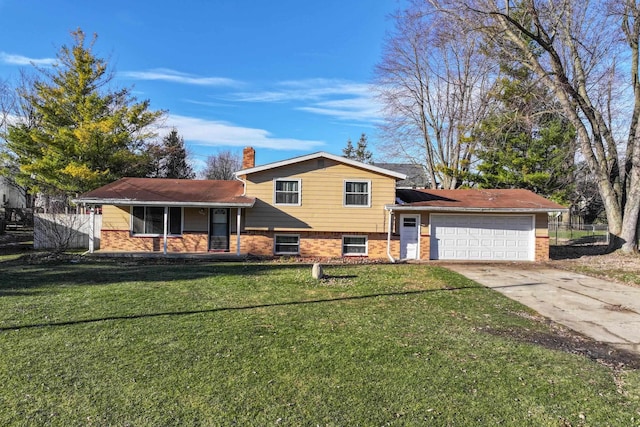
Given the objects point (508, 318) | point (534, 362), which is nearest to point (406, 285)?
point (508, 318)

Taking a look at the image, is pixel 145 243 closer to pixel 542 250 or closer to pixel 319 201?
pixel 319 201

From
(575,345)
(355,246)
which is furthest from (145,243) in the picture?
(575,345)

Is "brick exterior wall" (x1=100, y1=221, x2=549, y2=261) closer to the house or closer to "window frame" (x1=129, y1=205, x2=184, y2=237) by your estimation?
the house

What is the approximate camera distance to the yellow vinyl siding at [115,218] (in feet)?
55.4

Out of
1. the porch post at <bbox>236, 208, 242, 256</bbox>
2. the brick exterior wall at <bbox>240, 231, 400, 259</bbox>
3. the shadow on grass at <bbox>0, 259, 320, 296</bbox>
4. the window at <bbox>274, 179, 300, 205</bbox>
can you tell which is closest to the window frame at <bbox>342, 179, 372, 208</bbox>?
the brick exterior wall at <bbox>240, 231, 400, 259</bbox>

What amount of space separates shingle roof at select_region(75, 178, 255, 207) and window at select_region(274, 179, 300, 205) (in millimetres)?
1058

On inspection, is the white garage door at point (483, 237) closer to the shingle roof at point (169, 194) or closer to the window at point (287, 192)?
the window at point (287, 192)

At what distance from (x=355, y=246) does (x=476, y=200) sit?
5.51 m

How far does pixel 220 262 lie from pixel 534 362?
37.1ft

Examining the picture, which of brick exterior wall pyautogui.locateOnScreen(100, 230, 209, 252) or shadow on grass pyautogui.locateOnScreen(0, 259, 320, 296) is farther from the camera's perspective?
brick exterior wall pyautogui.locateOnScreen(100, 230, 209, 252)

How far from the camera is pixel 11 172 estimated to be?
26188 millimetres

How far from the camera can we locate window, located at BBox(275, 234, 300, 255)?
1669 centimetres

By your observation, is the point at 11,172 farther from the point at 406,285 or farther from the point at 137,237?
the point at 406,285

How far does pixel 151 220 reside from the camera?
55.9 feet
